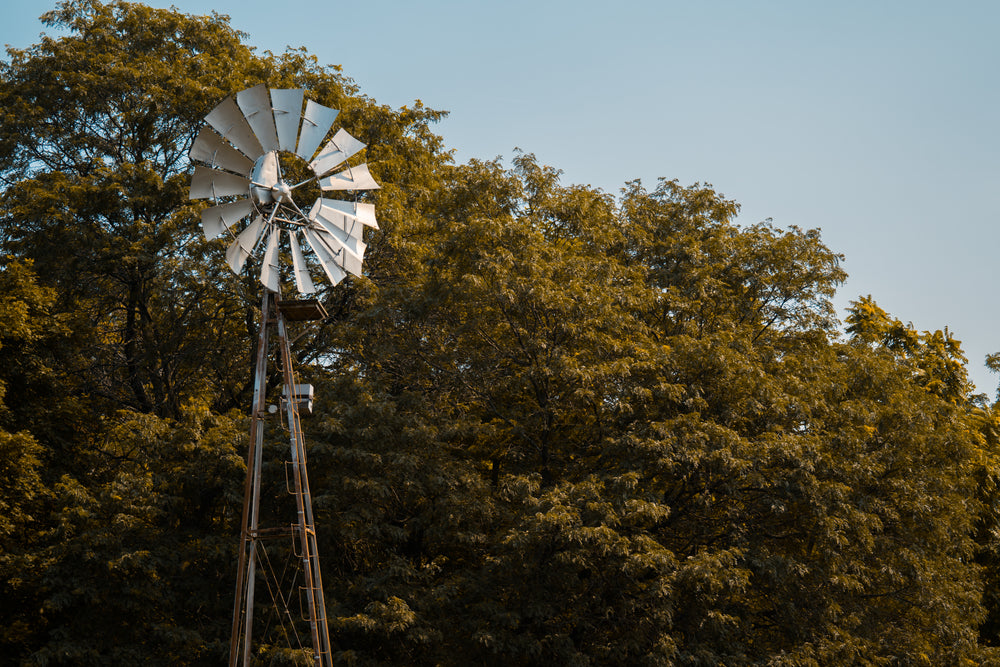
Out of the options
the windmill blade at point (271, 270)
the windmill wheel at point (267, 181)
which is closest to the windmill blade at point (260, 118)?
the windmill wheel at point (267, 181)

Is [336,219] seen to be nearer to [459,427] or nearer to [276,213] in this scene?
[276,213]

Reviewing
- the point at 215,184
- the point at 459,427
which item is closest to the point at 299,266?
the point at 215,184

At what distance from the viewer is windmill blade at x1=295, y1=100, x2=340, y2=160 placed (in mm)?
12484

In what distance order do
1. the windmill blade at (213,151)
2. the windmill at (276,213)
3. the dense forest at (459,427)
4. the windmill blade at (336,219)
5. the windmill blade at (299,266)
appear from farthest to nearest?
1. the dense forest at (459,427)
2. the windmill blade at (336,219)
3. the windmill blade at (299,266)
4. the windmill blade at (213,151)
5. the windmill at (276,213)

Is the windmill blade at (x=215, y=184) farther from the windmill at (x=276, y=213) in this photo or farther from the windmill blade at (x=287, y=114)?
the windmill blade at (x=287, y=114)

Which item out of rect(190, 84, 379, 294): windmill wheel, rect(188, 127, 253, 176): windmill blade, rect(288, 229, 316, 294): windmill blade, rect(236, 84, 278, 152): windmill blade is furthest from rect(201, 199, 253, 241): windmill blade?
rect(236, 84, 278, 152): windmill blade

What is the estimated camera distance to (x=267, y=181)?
37.6 feet

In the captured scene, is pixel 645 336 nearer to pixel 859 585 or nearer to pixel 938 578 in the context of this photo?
pixel 859 585

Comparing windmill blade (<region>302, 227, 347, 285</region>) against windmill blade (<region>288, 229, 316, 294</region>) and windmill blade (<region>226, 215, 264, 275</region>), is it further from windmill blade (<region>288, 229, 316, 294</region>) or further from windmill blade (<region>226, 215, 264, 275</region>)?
windmill blade (<region>226, 215, 264, 275</region>)

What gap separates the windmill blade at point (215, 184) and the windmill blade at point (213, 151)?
4.5 inches

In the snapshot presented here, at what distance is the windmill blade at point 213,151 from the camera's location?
11.7m

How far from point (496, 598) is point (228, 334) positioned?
7.91 m

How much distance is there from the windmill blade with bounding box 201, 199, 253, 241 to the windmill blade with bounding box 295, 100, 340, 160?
1104 mm

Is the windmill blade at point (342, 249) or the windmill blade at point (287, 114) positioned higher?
the windmill blade at point (287, 114)
